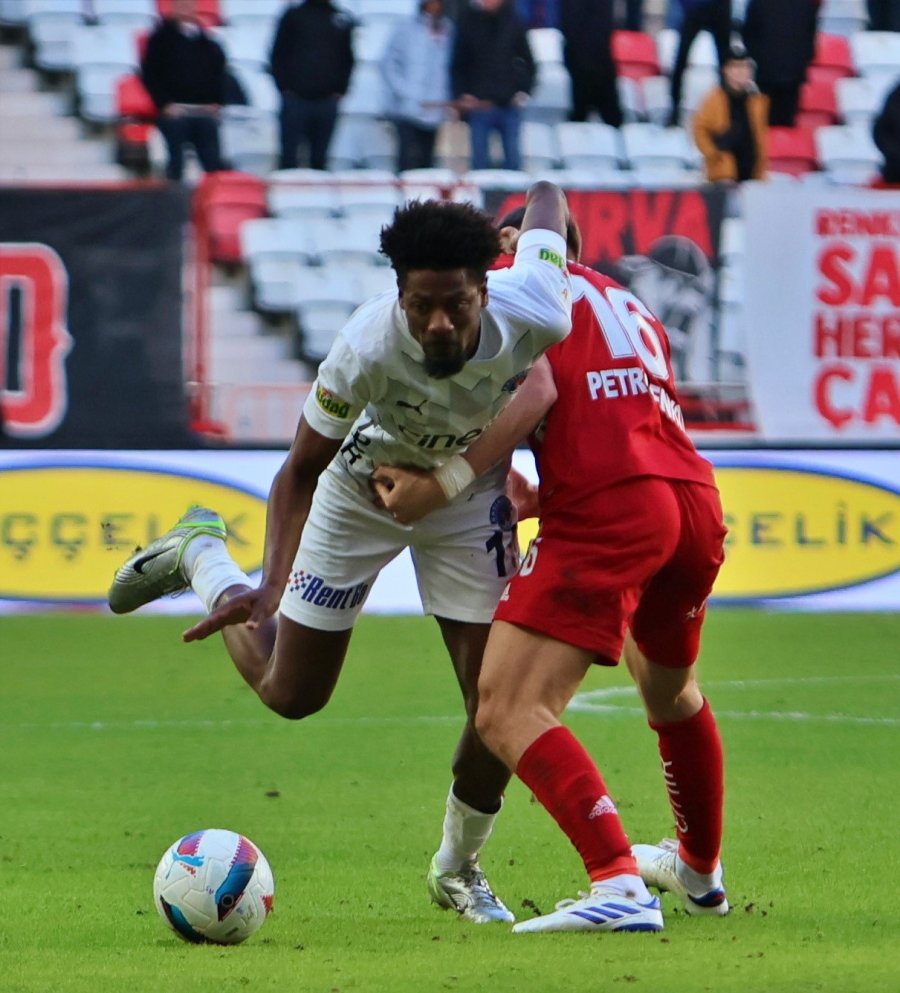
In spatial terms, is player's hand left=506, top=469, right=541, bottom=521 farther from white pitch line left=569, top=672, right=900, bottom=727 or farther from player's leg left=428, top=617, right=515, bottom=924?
white pitch line left=569, top=672, right=900, bottom=727

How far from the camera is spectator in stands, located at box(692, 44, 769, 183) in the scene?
14625 mm

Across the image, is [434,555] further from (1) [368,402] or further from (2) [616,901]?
(2) [616,901]

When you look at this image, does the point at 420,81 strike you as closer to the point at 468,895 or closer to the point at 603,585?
the point at 468,895

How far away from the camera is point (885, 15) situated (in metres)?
16.7

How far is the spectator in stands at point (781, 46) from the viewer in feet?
51.5

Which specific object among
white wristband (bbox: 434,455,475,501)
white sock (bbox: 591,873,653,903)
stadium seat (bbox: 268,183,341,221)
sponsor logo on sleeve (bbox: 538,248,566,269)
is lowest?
stadium seat (bbox: 268,183,341,221)

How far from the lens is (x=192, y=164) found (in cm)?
1523

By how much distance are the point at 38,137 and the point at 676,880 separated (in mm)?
12357

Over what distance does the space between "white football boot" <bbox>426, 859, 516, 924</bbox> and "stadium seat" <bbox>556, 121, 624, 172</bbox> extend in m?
11.2

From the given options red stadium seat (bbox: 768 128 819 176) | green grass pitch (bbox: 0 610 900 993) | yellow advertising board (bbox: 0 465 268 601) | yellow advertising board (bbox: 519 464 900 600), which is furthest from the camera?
red stadium seat (bbox: 768 128 819 176)

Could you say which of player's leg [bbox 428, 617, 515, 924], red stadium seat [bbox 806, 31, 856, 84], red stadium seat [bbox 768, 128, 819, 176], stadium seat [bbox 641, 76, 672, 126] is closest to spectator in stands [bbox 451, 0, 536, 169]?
stadium seat [bbox 641, 76, 672, 126]

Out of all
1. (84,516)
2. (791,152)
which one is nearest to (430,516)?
(84,516)

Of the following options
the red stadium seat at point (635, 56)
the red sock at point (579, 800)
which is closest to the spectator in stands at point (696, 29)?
the red stadium seat at point (635, 56)

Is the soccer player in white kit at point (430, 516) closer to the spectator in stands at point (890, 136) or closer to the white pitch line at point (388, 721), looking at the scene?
the white pitch line at point (388, 721)
